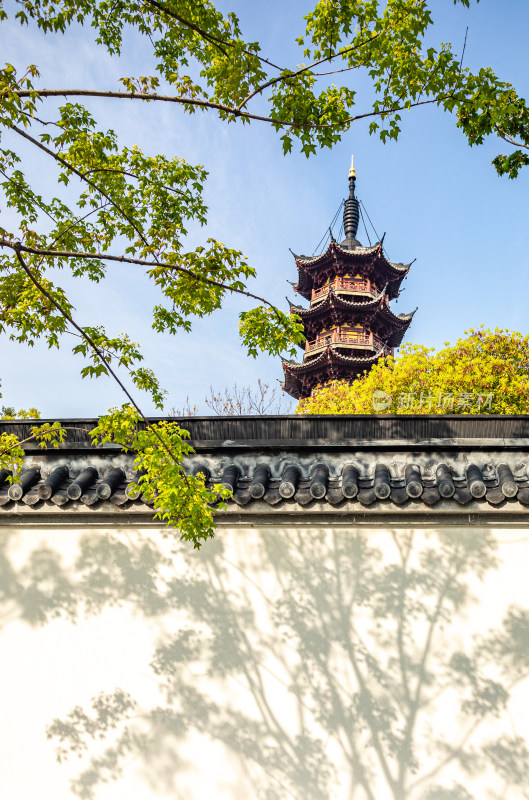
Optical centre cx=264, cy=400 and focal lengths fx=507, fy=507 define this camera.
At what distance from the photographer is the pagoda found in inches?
936

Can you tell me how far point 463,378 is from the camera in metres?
17.6

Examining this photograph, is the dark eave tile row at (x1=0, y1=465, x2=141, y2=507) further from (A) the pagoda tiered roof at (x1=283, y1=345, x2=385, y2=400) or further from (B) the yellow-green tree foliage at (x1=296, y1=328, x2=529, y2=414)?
(A) the pagoda tiered roof at (x1=283, y1=345, x2=385, y2=400)

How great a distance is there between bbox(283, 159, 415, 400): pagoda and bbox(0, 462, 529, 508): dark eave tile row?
18.7m

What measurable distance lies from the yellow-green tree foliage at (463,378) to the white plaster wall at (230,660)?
12.4 metres

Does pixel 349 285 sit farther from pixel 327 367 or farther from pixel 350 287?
pixel 327 367

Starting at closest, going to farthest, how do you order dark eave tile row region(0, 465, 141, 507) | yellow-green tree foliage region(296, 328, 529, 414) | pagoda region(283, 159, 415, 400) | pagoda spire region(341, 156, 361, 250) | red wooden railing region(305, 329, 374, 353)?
dark eave tile row region(0, 465, 141, 507)
yellow-green tree foliage region(296, 328, 529, 414)
pagoda region(283, 159, 415, 400)
red wooden railing region(305, 329, 374, 353)
pagoda spire region(341, 156, 361, 250)

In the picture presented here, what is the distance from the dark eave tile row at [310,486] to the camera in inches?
172

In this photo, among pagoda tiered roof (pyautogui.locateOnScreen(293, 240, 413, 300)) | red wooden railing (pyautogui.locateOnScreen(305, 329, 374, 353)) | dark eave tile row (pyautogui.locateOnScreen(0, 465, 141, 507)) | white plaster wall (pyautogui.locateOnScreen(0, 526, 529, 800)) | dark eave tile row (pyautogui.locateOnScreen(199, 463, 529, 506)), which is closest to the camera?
white plaster wall (pyautogui.locateOnScreen(0, 526, 529, 800))

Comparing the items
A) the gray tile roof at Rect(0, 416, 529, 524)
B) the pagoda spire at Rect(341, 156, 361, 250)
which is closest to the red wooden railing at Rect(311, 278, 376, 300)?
the pagoda spire at Rect(341, 156, 361, 250)

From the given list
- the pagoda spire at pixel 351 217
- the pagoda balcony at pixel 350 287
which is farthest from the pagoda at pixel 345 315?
the pagoda spire at pixel 351 217

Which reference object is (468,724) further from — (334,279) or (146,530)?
(334,279)

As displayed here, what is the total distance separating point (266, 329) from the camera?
4.18 m

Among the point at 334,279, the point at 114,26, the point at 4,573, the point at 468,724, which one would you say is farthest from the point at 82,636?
the point at 334,279

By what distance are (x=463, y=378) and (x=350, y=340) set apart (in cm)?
742
